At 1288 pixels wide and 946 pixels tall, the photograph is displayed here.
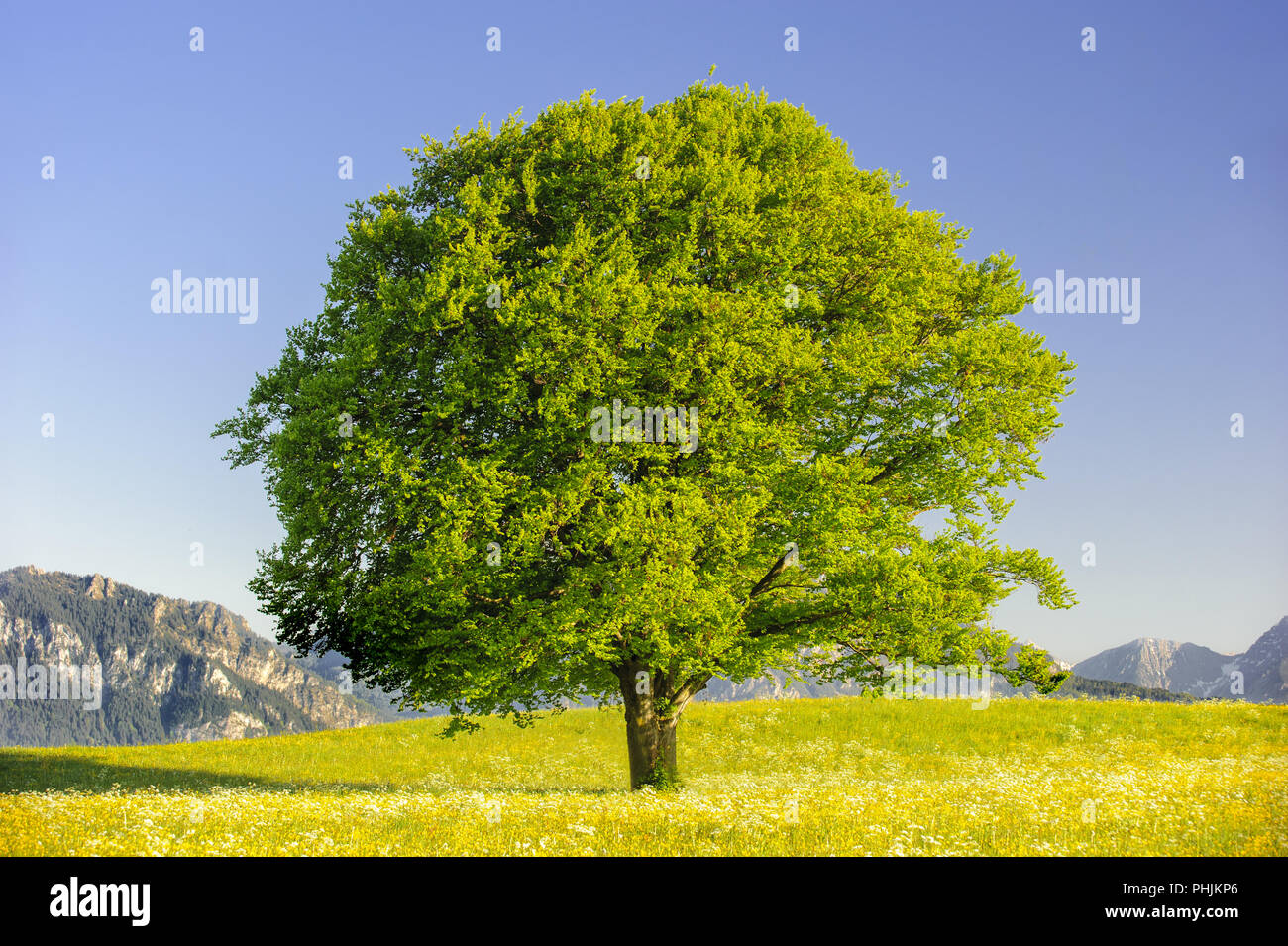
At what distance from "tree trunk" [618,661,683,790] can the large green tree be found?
90 millimetres

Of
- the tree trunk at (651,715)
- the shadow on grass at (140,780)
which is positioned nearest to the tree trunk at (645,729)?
the tree trunk at (651,715)

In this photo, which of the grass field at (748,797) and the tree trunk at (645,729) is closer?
the grass field at (748,797)

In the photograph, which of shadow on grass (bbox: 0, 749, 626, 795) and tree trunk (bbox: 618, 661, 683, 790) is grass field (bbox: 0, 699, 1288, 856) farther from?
tree trunk (bbox: 618, 661, 683, 790)

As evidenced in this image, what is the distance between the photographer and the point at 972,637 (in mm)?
21062

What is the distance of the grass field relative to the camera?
507 inches

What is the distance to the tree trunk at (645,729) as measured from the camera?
23.3 metres

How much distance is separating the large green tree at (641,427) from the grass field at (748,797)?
3659 millimetres

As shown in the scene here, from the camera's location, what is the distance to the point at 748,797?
17.7 m

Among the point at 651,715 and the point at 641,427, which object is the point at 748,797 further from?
the point at 641,427

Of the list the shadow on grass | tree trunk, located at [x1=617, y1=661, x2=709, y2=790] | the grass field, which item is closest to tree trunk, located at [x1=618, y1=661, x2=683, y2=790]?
tree trunk, located at [x1=617, y1=661, x2=709, y2=790]

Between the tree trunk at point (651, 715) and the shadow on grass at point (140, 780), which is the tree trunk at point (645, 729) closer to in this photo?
the tree trunk at point (651, 715)
